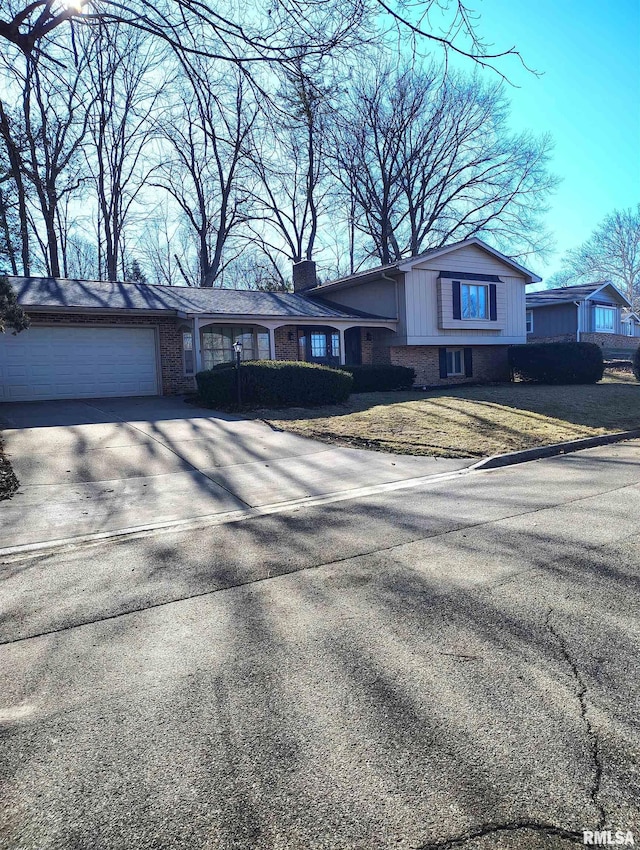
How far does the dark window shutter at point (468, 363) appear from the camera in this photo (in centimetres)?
2242

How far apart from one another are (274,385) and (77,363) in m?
6.26

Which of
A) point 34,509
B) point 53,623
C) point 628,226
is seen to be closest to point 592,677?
point 53,623

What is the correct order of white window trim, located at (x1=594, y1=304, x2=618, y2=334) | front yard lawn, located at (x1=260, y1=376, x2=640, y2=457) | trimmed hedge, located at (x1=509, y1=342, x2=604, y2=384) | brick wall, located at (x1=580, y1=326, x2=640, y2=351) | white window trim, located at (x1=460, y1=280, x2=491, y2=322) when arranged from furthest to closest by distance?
white window trim, located at (x1=594, y1=304, x2=618, y2=334) < brick wall, located at (x1=580, y1=326, x2=640, y2=351) < white window trim, located at (x1=460, y1=280, x2=491, y2=322) < trimmed hedge, located at (x1=509, y1=342, x2=604, y2=384) < front yard lawn, located at (x1=260, y1=376, x2=640, y2=457)

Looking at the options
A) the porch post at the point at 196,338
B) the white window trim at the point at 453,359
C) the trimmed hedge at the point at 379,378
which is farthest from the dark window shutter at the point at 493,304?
the porch post at the point at 196,338

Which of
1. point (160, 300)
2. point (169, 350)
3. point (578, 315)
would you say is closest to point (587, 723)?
point (169, 350)

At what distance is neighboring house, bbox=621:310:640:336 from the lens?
122 feet

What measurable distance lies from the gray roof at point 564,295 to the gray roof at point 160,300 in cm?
1614

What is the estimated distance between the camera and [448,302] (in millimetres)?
20453

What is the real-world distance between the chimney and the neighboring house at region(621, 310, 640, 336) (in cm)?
2287

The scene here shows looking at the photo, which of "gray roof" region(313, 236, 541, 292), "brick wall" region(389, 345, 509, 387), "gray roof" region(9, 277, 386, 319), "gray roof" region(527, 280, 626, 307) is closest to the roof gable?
"gray roof" region(313, 236, 541, 292)

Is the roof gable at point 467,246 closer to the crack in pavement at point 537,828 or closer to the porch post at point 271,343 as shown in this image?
the porch post at point 271,343

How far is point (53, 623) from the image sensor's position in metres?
3.32

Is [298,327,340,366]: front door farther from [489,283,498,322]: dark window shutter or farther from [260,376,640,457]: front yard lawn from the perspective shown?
[489,283,498,322]: dark window shutter

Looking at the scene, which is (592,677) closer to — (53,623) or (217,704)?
(217,704)
